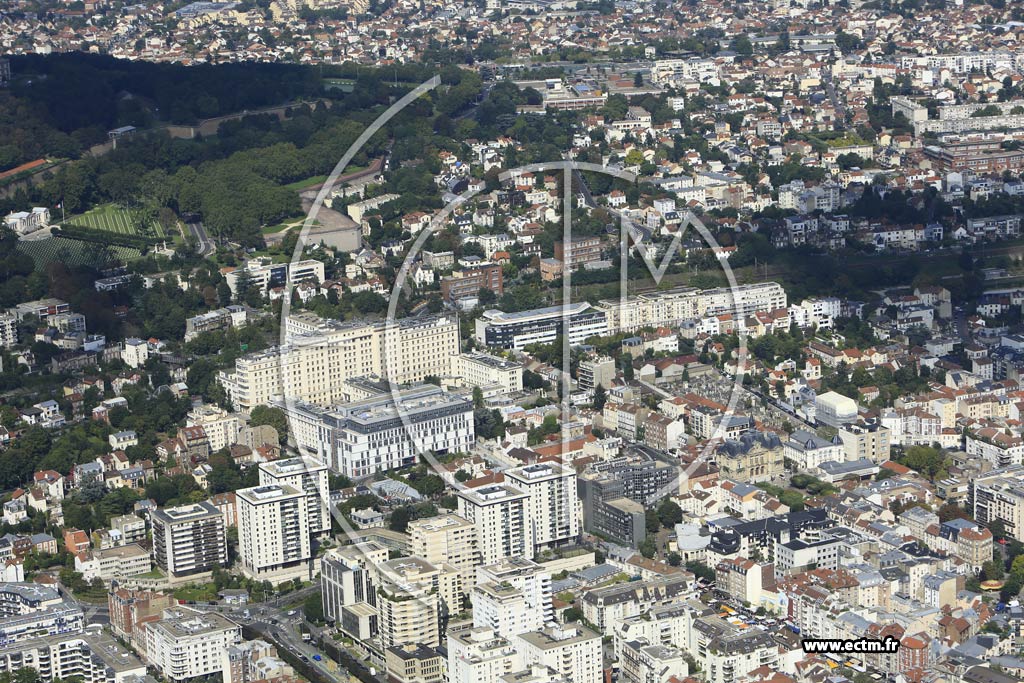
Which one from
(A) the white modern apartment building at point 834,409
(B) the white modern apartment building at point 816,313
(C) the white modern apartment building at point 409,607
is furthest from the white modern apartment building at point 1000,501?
(B) the white modern apartment building at point 816,313

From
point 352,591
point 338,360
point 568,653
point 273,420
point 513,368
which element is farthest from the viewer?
point 513,368

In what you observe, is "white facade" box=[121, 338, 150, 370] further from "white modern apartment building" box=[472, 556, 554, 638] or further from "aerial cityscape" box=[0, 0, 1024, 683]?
"white modern apartment building" box=[472, 556, 554, 638]

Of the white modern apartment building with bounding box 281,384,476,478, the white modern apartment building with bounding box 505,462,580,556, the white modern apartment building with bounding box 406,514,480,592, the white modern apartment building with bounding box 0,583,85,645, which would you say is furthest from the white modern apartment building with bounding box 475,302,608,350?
the white modern apartment building with bounding box 0,583,85,645

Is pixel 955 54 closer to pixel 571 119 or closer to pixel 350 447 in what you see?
pixel 571 119

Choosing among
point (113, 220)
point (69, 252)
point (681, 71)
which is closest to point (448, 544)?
point (69, 252)

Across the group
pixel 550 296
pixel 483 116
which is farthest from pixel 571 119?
pixel 550 296

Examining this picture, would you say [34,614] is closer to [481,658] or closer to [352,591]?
[352,591]

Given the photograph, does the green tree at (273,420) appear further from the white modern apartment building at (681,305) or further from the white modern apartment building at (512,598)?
the white modern apartment building at (512,598)
